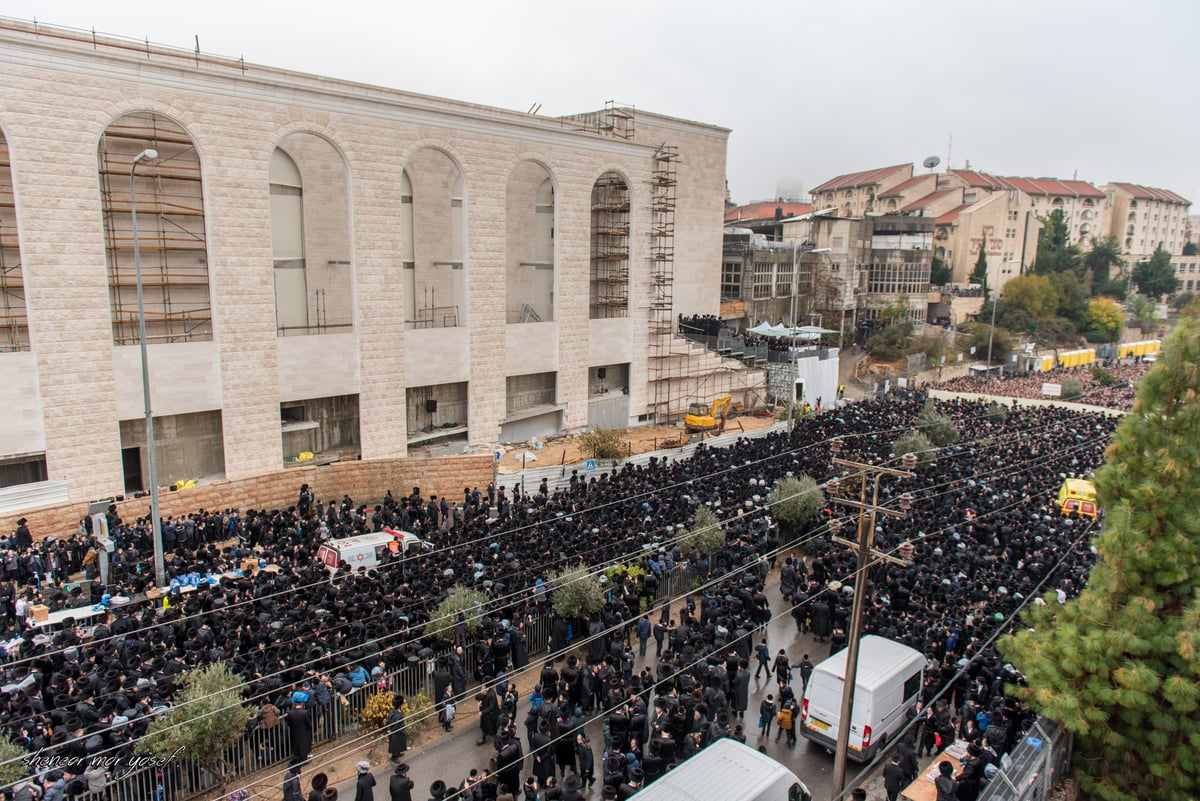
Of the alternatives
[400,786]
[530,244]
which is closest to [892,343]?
[530,244]

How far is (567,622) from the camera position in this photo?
594 inches

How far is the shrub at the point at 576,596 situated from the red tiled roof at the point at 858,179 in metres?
71.2

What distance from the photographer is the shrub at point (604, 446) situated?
28.1 m

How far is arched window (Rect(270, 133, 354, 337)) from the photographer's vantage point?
2781cm

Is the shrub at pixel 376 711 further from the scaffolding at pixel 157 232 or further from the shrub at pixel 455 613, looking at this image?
the scaffolding at pixel 157 232

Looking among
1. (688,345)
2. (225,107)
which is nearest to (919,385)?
(688,345)

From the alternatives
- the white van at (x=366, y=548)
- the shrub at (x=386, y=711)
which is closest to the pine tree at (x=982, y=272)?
the white van at (x=366, y=548)

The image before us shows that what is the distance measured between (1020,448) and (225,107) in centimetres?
2779

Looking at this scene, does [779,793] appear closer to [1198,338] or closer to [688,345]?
[1198,338]

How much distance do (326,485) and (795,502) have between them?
557 inches

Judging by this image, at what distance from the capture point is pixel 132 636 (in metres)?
13.0

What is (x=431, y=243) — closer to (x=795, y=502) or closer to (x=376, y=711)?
(x=795, y=502)

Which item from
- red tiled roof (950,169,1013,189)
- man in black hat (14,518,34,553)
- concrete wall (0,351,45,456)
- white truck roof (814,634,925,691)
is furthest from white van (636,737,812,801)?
red tiled roof (950,169,1013,189)

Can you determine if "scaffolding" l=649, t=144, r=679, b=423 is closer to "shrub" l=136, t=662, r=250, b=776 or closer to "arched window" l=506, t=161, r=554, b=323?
"arched window" l=506, t=161, r=554, b=323
